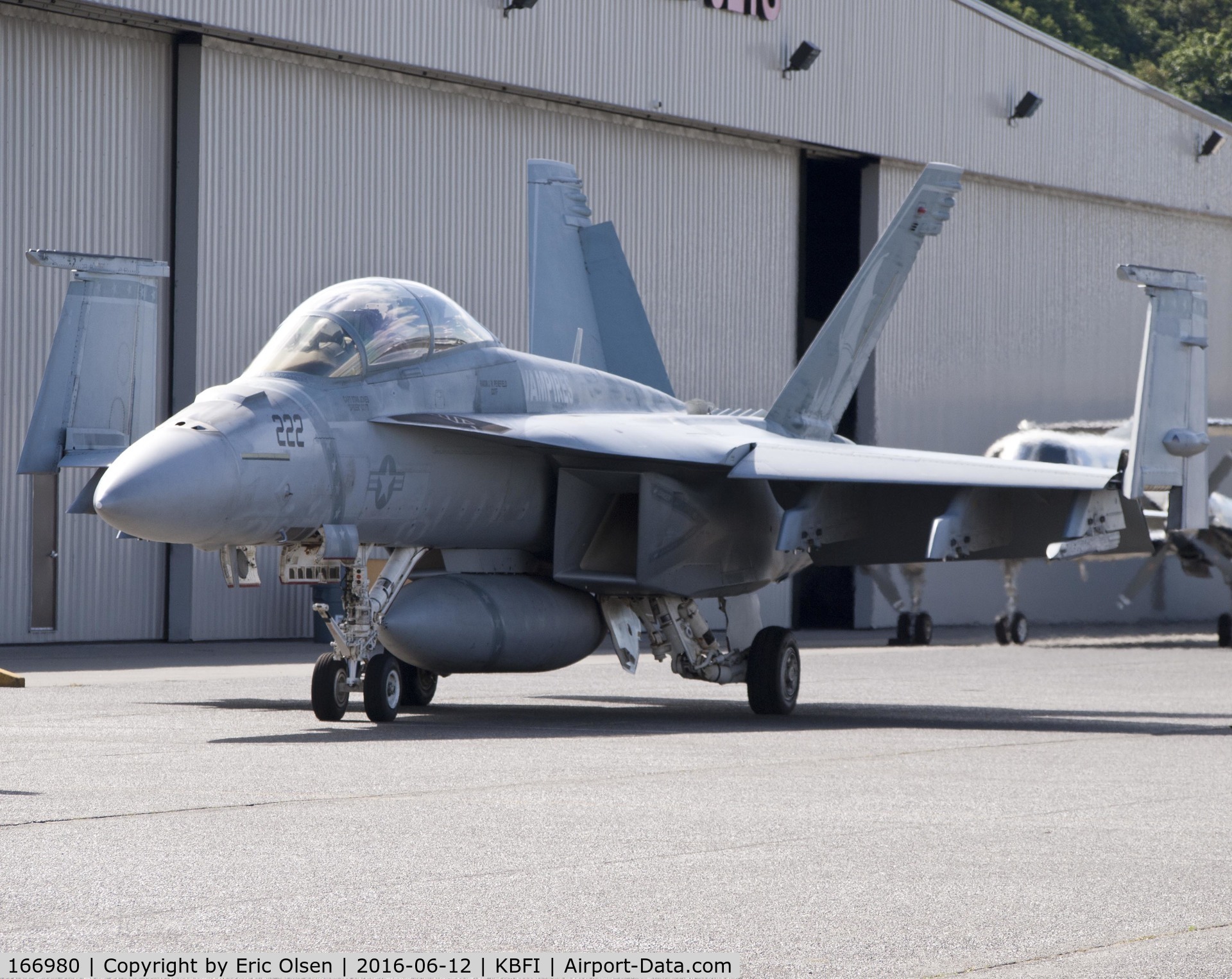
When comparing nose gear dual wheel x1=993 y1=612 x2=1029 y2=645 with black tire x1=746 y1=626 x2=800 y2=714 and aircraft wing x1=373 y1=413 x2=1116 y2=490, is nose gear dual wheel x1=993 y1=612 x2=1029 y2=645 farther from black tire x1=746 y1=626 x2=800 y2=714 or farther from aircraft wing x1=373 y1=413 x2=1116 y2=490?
aircraft wing x1=373 y1=413 x2=1116 y2=490

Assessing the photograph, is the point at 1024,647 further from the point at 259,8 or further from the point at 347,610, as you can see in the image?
the point at 347,610

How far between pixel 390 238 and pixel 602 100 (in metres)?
4.20

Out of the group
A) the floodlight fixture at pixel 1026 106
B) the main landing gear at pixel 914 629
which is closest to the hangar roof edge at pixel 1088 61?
the floodlight fixture at pixel 1026 106

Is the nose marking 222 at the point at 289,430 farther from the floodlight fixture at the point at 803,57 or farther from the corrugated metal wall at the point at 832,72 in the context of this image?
the floodlight fixture at the point at 803,57

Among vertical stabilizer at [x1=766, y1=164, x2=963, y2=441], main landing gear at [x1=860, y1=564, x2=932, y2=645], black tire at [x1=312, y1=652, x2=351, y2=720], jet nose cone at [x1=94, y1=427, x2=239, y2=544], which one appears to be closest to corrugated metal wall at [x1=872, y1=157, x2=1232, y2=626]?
main landing gear at [x1=860, y1=564, x2=932, y2=645]

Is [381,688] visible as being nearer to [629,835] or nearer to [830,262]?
[629,835]

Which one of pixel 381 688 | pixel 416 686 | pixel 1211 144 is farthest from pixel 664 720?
A: pixel 1211 144

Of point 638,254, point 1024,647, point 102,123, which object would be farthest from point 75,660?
point 1024,647

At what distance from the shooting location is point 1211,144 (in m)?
37.5

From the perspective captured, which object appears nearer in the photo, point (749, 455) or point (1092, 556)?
point (749, 455)

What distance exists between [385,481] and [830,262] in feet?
73.9

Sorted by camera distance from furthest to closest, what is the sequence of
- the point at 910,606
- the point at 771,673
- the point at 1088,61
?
the point at 1088,61 < the point at 910,606 < the point at 771,673

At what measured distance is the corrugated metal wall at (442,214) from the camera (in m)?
22.9

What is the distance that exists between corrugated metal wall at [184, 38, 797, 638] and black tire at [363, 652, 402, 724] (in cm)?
1131
